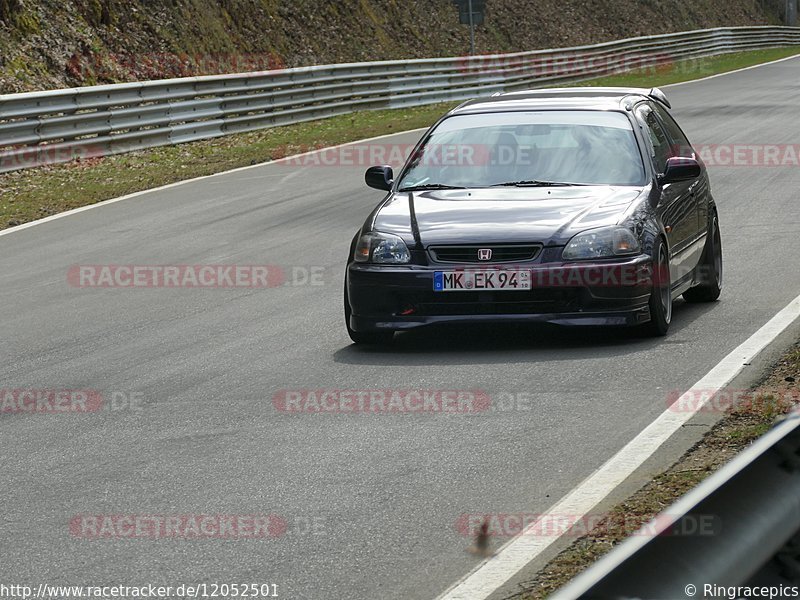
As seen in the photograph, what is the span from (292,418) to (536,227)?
223 cm

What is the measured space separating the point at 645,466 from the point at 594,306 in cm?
275

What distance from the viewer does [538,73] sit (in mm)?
37219

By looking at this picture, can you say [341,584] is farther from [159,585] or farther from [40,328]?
[40,328]

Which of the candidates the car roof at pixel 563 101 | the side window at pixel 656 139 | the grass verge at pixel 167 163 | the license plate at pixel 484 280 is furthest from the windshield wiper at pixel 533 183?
the grass verge at pixel 167 163

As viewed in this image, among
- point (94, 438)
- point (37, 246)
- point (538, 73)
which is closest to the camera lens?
point (94, 438)

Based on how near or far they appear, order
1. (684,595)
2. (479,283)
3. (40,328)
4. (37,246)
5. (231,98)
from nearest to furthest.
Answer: (684,595)
(479,283)
(40,328)
(37,246)
(231,98)

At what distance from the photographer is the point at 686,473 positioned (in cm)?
590

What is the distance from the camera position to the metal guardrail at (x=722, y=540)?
2789mm

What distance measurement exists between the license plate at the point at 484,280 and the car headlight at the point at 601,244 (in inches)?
11.6

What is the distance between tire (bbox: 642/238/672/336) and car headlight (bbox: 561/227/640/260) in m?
0.23

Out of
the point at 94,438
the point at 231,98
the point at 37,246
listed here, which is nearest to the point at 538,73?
the point at 231,98

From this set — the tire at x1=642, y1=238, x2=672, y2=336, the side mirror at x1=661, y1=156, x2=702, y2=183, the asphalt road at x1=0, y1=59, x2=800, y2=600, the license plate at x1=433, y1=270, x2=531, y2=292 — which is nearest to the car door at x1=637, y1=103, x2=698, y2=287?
the side mirror at x1=661, y1=156, x2=702, y2=183

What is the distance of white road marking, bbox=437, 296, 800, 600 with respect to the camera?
15.7ft

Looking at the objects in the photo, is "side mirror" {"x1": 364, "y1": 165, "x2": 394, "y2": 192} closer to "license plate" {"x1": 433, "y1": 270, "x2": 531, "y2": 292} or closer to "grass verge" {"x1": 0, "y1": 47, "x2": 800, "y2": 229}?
"license plate" {"x1": 433, "y1": 270, "x2": 531, "y2": 292}
